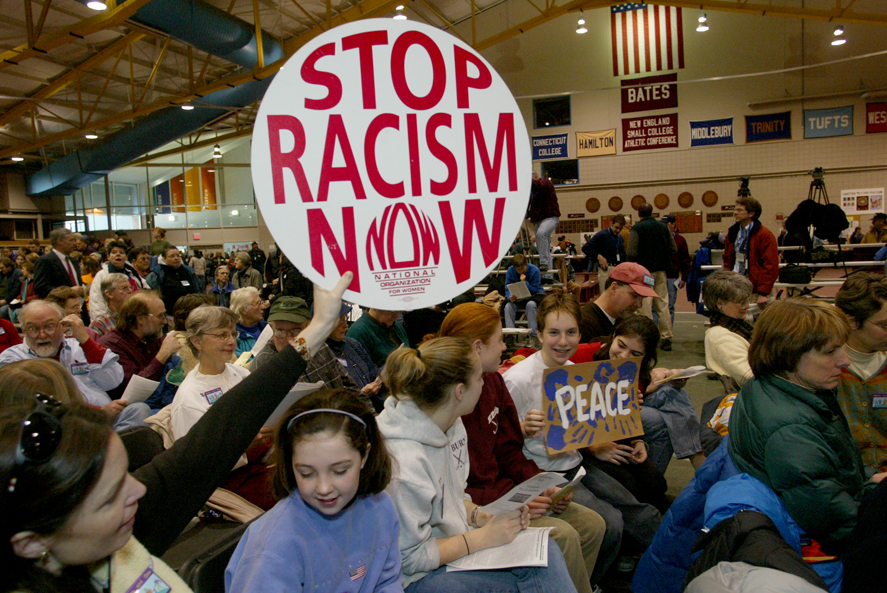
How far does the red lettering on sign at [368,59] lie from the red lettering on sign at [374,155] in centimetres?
4

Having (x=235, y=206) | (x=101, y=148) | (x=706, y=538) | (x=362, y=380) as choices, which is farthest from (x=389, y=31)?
(x=235, y=206)

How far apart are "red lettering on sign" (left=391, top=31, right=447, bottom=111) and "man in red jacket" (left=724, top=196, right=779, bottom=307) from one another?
15.9ft

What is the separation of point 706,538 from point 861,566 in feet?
1.07

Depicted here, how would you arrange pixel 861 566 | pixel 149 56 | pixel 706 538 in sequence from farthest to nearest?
pixel 149 56 < pixel 706 538 < pixel 861 566

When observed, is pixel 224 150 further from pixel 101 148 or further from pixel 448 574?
pixel 448 574

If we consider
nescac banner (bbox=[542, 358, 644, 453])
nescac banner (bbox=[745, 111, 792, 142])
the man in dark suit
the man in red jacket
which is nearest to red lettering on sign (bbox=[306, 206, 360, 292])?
nescac banner (bbox=[542, 358, 644, 453])

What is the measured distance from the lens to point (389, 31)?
135 cm

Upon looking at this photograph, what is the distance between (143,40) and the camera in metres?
11.0

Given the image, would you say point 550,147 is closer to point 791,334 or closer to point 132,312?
point 132,312

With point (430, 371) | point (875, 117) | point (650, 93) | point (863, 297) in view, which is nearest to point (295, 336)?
point (430, 371)

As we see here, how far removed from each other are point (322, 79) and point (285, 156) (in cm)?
20

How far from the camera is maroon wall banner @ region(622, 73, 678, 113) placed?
14.0m

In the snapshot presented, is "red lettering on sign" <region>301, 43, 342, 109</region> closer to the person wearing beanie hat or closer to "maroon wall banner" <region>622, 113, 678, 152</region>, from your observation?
the person wearing beanie hat

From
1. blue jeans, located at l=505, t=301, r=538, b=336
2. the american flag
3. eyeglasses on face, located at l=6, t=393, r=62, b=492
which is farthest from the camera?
the american flag
